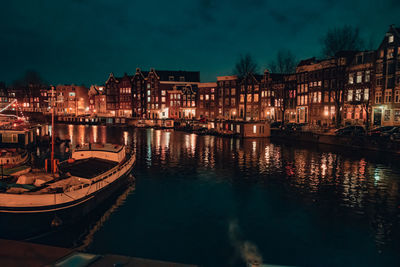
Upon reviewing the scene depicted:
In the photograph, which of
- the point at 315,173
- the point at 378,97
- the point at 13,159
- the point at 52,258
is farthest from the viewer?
the point at 378,97

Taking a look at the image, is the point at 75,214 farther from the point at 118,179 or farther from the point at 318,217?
the point at 318,217

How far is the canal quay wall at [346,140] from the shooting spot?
48.3m

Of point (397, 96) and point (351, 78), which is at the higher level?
point (351, 78)

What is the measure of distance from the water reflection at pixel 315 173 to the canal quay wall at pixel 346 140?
4043 millimetres

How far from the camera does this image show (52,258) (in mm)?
11117

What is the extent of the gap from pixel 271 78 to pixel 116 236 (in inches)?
3492

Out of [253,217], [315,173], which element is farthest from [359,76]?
[253,217]

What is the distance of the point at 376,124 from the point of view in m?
63.7

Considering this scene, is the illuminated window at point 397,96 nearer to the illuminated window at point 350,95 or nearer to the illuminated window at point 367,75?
the illuminated window at point 367,75

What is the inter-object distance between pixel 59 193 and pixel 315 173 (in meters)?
29.0

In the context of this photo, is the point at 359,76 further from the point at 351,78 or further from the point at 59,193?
the point at 59,193

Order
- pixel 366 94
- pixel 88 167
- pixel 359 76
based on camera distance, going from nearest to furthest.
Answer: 1. pixel 88 167
2. pixel 366 94
3. pixel 359 76

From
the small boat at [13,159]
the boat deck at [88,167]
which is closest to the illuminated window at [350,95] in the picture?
the boat deck at [88,167]

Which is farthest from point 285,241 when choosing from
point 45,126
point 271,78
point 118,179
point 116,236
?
point 271,78
